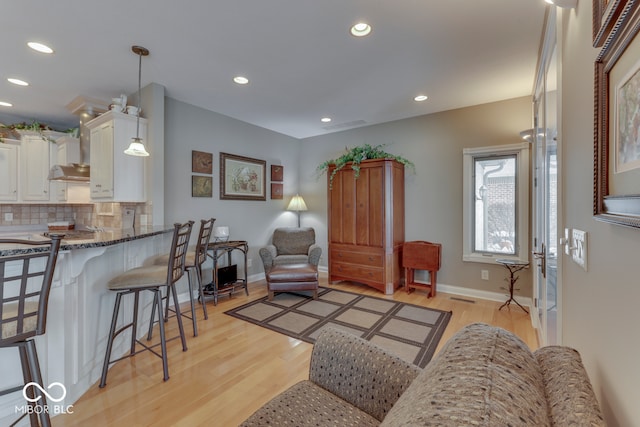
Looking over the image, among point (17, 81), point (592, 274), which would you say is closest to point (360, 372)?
point (592, 274)

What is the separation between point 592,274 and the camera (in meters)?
0.92

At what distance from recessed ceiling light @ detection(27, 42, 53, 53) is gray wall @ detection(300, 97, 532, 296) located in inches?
149

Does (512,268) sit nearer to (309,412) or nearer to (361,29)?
(361,29)

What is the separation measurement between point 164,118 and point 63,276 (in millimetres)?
2253

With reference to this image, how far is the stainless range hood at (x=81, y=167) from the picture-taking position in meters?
3.44

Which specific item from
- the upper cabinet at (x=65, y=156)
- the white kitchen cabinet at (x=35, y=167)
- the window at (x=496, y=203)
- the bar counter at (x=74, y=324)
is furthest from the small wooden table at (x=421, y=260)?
the white kitchen cabinet at (x=35, y=167)

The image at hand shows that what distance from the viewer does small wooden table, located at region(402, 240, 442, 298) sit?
3.75m

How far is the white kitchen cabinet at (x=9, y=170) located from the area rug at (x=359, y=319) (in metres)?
3.60

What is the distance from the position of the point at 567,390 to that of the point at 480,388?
0.24 meters

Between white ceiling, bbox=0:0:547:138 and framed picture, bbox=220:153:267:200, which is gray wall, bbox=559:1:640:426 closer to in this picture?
white ceiling, bbox=0:0:547:138

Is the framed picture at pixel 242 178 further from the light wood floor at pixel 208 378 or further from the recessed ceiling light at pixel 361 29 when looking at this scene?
the recessed ceiling light at pixel 361 29

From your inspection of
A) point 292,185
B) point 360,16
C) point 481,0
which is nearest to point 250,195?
point 292,185

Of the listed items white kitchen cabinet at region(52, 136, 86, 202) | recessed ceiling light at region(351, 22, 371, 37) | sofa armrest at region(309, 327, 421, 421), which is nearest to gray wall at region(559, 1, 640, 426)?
sofa armrest at region(309, 327, 421, 421)

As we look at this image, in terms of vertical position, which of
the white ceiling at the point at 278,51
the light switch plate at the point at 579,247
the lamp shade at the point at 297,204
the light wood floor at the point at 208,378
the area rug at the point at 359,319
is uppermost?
the white ceiling at the point at 278,51
